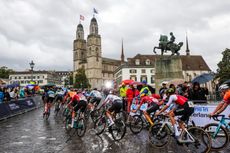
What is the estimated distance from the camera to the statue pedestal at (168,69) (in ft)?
80.9

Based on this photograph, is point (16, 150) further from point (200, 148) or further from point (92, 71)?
point (92, 71)

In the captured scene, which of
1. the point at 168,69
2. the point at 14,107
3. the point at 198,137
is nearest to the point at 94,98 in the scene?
the point at 198,137

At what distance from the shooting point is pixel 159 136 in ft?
25.2

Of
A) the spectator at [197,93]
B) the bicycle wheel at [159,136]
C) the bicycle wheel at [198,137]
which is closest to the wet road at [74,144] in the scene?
the bicycle wheel at [159,136]

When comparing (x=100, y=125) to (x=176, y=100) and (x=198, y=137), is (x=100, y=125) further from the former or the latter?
(x=198, y=137)

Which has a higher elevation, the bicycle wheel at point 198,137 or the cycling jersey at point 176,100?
the cycling jersey at point 176,100

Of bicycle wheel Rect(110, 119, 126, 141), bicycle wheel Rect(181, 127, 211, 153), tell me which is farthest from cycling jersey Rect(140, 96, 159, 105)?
bicycle wheel Rect(181, 127, 211, 153)

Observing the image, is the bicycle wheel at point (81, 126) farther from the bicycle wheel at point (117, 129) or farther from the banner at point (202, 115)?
the banner at point (202, 115)

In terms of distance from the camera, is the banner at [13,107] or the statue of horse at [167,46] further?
the statue of horse at [167,46]

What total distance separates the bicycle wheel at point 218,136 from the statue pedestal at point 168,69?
17724 millimetres

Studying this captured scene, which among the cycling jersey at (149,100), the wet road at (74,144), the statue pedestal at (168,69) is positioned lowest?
the wet road at (74,144)

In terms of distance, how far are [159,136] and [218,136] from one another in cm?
171

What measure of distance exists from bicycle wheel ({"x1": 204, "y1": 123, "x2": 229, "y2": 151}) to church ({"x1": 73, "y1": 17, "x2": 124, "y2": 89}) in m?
117

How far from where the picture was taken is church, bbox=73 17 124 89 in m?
137
